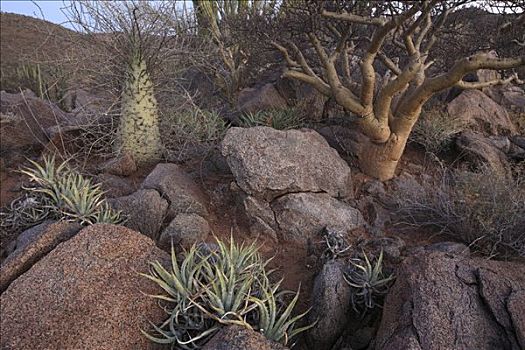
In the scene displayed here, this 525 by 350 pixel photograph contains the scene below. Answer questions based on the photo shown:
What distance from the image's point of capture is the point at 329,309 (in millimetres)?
2789

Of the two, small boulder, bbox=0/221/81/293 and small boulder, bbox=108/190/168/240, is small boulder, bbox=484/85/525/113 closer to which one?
small boulder, bbox=108/190/168/240

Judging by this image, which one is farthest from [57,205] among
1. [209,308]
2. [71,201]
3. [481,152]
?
[481,152]

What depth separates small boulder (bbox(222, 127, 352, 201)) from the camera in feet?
13.1

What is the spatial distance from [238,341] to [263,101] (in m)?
5.43

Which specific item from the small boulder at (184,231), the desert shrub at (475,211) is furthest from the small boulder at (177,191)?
the desert shrub at (475,211)

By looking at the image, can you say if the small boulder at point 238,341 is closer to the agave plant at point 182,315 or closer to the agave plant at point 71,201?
the agave plant at point 182,315

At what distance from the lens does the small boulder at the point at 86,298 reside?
2.57 metres

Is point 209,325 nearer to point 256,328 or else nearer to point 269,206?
point 256,328

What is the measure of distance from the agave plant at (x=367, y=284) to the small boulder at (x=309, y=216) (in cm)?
87

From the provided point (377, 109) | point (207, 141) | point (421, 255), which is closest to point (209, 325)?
point (421, 255)

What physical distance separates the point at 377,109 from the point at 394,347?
280 cm

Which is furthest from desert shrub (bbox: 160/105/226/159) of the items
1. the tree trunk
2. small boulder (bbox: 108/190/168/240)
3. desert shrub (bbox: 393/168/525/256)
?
desert shrub (bbox: 393/168/525/256)

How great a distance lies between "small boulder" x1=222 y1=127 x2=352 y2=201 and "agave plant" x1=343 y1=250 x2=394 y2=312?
122 cm

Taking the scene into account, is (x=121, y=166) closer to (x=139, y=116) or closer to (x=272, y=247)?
(x=139, y=116)
